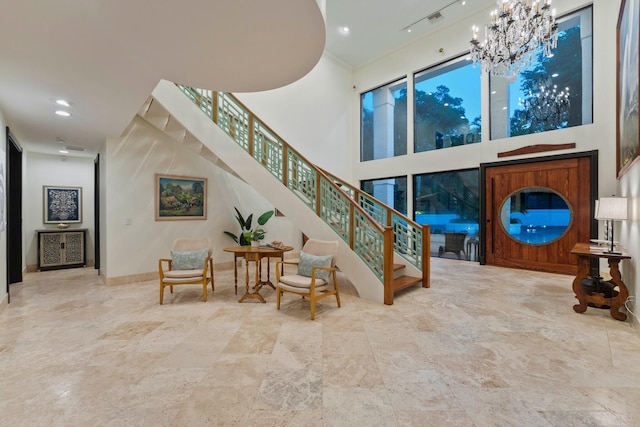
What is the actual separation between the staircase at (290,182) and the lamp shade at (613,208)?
2.12 meters

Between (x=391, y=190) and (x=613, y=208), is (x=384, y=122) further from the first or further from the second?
(x=613, y=208)

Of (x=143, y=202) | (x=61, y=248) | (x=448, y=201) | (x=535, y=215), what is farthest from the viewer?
(x=448, y=201)

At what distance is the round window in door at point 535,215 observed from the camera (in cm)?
572

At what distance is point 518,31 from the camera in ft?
15.1

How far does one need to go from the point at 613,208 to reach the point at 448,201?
401cm

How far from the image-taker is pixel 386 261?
3.89 metres

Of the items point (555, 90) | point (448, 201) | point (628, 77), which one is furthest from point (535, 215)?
point (628, 77)

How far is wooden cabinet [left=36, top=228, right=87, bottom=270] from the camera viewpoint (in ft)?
20.2

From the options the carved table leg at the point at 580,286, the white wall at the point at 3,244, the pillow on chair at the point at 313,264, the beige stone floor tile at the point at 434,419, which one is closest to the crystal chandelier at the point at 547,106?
the carved table leg at the point at 580,286

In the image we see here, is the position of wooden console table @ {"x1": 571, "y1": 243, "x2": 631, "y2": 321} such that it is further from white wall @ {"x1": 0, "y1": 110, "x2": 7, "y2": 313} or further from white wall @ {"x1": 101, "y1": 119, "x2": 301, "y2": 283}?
white wall @ {"x1": 0, "y1": 110, "x2": 7, "y2": 313}

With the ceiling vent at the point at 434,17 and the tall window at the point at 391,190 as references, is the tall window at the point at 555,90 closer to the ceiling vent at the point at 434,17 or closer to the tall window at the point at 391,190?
the ceiling vent at the point at 434,17

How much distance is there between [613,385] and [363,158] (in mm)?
7891

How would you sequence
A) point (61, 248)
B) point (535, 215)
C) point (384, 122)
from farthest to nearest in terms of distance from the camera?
point (384, 122)
point (61, 248)
point (535, 215)

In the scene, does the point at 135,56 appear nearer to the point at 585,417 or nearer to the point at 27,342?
the point at 27,342
